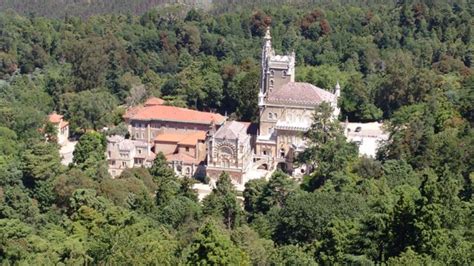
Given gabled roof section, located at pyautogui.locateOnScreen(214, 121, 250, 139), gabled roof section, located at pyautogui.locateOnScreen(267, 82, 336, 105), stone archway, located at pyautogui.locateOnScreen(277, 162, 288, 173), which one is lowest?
stone archway, located at pyautogui.locateOnScreen(277, 162, 288, 173)

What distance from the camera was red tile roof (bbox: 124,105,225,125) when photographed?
5259 centimetres

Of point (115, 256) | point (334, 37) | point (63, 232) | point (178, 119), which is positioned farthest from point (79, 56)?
point (115, 256)

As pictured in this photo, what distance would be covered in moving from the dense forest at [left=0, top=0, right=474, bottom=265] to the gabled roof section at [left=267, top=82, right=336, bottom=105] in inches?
136

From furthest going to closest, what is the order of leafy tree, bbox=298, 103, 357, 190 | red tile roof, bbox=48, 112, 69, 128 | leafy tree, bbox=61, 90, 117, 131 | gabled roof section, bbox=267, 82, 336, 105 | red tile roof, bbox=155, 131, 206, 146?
leafy tree, bbox=61, 90, 117, 131, red tile roof, bbox=48, 112, 69, 128, red tile roof, bbox=155, 131, 206, 146, gabled roof section, bbox=267, 82, 336, 105, leafy tree, bbox=298, 103, 357, 190

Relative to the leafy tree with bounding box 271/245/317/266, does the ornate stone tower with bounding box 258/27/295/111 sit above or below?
above

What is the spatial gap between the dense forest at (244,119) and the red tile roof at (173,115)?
5.40 ft

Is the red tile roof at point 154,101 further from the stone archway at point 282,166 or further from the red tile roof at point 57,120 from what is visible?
the stone archway at point 282,166

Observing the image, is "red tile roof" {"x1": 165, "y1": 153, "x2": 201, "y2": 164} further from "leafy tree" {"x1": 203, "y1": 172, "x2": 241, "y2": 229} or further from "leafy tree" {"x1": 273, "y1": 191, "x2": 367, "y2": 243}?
"leafy tree" {"x1": 273, "y1": 191, "x2": 367, "y2": 243}

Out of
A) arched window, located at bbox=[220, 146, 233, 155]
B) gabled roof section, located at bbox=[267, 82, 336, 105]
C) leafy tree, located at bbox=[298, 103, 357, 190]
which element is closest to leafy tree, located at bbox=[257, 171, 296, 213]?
leafy tree, located at bbox=[298, 103, 357, 190]

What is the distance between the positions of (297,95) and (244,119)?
5822 mm

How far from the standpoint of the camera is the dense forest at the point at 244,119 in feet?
92.1

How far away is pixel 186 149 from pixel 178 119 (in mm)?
3570

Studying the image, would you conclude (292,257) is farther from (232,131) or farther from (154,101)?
(154,101)

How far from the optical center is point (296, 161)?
46969mm
